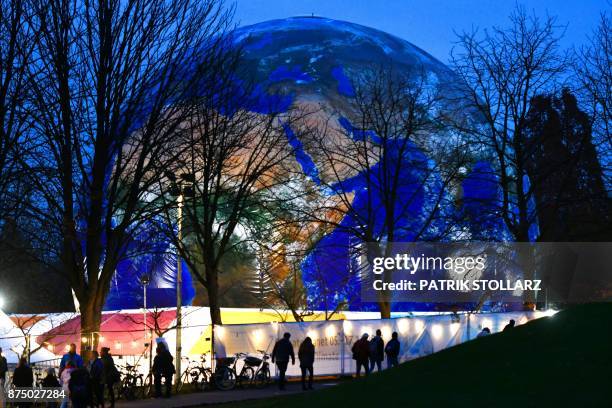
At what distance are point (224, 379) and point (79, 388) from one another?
440 inches

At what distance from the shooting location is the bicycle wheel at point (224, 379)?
30.6 meters

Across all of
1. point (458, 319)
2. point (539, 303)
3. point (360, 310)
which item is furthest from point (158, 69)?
point (539, 303)

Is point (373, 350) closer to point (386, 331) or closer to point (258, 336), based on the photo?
point (386, 331)

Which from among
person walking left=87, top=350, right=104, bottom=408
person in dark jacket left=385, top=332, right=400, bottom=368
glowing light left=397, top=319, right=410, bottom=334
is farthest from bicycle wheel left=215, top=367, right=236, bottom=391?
person walking left=87, top=350, right=104, bottom=408

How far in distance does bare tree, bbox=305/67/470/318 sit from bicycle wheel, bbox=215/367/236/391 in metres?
7.60

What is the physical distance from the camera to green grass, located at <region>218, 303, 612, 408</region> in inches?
534

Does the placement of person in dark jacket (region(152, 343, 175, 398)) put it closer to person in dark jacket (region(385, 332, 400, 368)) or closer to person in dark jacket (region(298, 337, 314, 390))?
person in dark jacket (region(298, 337, 314, 390))

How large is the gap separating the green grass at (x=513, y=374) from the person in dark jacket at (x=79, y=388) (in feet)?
14.5

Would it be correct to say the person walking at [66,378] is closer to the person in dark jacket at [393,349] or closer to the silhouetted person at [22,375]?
the silhouetted person at [22,375]

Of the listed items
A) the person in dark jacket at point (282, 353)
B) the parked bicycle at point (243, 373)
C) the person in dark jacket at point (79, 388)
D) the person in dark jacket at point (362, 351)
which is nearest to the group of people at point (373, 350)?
the person in dark jacket at point (362, 351)

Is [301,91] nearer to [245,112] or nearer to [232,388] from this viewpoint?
[245,112]

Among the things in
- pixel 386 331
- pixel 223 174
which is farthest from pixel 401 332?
pixel 223 174

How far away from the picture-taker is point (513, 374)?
14812 mm

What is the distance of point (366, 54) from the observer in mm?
44500
